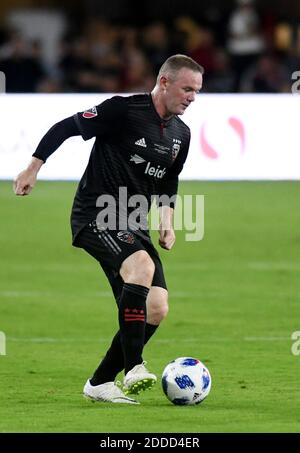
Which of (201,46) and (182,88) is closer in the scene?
(182,88)

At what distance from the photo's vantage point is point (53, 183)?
72.3 feet

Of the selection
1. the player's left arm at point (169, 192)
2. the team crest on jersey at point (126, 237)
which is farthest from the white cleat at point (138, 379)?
the player's left arm at point (169, 192)

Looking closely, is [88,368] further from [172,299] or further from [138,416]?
[172,299]

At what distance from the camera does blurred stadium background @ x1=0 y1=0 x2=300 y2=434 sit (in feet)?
30.0

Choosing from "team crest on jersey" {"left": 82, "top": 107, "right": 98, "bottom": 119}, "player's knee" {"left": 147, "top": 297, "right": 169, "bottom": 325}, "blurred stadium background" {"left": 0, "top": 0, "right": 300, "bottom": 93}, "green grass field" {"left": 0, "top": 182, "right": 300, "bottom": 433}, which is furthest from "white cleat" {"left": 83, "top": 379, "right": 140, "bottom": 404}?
"blurred stadium background" {"left": 0, "top": 0, "right": 300, "bottom": 93}

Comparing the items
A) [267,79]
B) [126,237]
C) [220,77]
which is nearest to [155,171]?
[126,237]

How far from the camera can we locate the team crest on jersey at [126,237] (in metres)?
8.73

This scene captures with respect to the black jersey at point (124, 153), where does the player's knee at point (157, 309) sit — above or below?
below

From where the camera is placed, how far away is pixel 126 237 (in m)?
Answer: 8.74

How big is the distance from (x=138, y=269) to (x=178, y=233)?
32.6 ft

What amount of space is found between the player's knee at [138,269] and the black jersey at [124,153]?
0.36 metres

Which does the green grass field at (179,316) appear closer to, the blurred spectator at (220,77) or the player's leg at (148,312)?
the player's leg at (148,312)

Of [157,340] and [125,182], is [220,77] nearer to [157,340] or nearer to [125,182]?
[157,340]

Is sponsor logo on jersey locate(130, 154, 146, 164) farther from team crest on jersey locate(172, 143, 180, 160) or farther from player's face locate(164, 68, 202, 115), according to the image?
player's face locate(164, 68, 202, 115)
